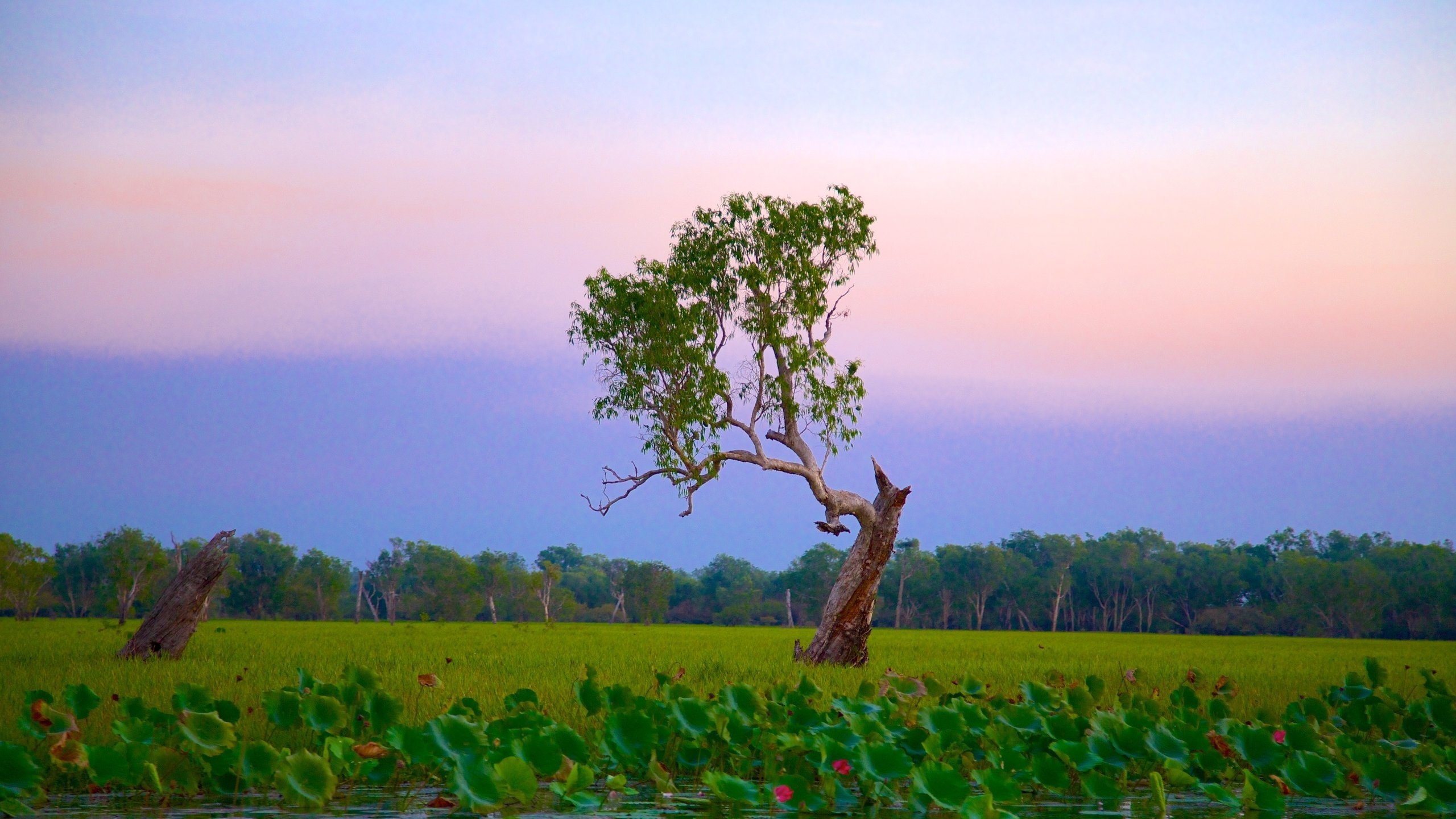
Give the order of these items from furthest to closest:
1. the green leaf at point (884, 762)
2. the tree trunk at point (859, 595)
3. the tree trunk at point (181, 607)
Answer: the tree trunk at point (859, 595) → the tree trunk at point (181, 607) → the green leaf at point (884, 762)

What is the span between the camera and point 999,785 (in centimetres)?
416

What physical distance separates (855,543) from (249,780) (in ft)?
39.6

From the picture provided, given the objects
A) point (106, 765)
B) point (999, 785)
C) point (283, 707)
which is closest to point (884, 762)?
point (999, 785)

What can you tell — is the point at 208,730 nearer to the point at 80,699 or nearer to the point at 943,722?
the point at 80,699

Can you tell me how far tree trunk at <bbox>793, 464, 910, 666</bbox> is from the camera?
15180 mm

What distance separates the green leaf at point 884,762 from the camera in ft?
14.3

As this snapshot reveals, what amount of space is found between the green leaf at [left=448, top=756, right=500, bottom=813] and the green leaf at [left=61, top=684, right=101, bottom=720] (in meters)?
2.77

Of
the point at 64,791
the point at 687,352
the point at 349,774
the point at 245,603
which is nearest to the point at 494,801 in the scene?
the point at 349,774

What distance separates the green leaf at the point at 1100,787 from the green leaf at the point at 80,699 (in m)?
5.38

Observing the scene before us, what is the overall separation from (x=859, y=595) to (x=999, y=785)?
11196mm

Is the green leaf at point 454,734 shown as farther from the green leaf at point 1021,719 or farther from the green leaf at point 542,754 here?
the green leaf at point 1021,719

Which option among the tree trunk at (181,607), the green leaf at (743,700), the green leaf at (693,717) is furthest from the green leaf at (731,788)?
the tree trunk at (181,607)

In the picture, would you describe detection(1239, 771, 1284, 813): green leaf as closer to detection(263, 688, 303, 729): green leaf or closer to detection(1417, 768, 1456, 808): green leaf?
detection(1417, 768, 1456, 808): green leaf

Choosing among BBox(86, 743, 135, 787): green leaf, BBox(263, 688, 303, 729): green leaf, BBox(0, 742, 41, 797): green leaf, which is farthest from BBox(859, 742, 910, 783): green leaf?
BBox(0, 742, 41, 797): green leaf
